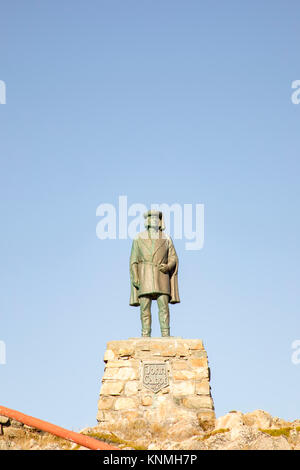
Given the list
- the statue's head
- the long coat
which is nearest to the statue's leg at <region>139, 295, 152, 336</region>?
the long coat

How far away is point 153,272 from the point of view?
13.0 m

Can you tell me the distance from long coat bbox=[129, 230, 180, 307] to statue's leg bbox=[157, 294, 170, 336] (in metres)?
0.13

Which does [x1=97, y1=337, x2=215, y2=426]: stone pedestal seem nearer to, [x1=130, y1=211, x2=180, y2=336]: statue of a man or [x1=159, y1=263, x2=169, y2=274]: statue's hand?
[x1=130, y1=211, x2=180, y2=336]: statue of a man

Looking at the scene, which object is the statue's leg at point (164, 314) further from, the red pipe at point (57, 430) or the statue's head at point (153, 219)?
the red pipe at point (57, 430)

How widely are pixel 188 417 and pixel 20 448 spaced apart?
144 inches

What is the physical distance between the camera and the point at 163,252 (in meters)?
13.2

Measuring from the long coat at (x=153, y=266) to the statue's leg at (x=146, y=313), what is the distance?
0.44 feet

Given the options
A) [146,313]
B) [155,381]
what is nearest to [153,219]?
[146,313]

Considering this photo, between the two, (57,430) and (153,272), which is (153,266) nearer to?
(153,272)

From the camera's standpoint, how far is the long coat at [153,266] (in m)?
12.9

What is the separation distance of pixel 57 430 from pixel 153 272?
4.87 meters

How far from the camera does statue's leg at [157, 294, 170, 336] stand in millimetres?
12719
